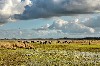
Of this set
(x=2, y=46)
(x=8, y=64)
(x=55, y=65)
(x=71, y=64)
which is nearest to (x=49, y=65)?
(x=55, y=65)

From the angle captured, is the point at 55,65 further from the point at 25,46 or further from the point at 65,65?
the point at 25,46

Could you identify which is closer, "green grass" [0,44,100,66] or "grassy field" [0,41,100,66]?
"green grass" [0,44,100,66]

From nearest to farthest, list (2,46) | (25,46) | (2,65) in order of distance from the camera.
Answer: (2,65) < (2,46) < (25,46)

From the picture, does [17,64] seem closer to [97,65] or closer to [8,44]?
[97,65]

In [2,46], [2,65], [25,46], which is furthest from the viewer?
[25,46]

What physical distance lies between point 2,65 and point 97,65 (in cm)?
1240

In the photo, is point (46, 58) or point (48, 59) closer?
point (48, 59)

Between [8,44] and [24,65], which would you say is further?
[8,44]

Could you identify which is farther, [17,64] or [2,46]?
[2,46]

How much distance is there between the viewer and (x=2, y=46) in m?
77.9

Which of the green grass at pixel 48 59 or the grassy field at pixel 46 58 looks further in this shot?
→ the grassy field at pixel 46 58

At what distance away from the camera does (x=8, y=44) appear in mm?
79625

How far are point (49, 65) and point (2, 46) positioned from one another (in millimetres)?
43536

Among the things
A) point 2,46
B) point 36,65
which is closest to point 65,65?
point 36,65
